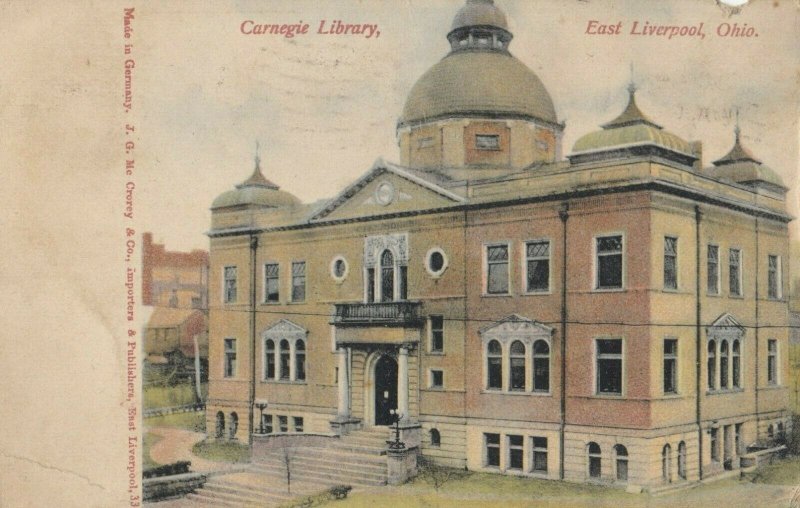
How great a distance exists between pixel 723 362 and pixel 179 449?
739cm

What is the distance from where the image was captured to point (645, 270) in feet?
38.3

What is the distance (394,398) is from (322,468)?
1.84m

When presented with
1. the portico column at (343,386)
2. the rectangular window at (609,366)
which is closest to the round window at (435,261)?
the portico column at (343,386)

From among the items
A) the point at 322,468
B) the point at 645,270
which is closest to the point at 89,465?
the point at 322,468

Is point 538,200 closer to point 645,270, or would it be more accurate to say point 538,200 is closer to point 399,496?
point 645,270

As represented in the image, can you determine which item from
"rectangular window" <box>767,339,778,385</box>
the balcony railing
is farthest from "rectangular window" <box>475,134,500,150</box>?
"rectangular window" <box>767,339,778,385</box>

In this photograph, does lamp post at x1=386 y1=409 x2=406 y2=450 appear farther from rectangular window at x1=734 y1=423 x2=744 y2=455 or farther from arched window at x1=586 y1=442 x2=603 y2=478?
rectangular window at x1=734 y1=423 x2=744 y2=455

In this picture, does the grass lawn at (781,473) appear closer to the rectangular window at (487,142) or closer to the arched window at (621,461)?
the arched window at (621,461)

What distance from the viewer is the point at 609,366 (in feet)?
39.7

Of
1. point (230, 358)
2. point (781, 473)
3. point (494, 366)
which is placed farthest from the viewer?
point (230, 358)

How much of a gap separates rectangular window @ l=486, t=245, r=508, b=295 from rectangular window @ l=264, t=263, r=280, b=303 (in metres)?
3.21

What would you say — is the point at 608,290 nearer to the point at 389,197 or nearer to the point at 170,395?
the point at 389,197

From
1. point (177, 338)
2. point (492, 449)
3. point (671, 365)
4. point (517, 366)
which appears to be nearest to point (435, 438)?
point (492, 449)

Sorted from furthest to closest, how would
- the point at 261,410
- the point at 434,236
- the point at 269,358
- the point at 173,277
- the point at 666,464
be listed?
the point at 269,358 < the point at 261,410 < the point at 434,236 < the point at 173,277 < the point at 666,464
